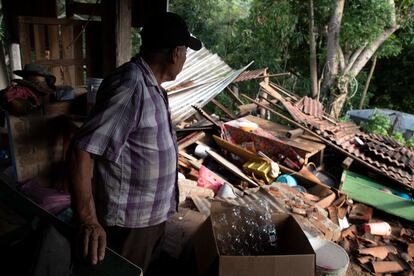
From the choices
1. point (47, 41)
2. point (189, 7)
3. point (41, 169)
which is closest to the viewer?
point (41, 169)

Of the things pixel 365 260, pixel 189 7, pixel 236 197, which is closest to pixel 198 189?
pixel 236 197

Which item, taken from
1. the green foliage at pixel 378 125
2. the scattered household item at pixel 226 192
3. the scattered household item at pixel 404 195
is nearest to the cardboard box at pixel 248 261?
the scattered household item at pixel 226 192

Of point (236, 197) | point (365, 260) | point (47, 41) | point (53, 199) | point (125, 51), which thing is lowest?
point (365, 260)

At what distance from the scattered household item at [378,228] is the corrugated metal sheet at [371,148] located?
0.82m

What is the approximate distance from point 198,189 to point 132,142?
7.72 ft

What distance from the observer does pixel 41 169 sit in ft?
8.48

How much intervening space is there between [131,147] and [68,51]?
344 cm

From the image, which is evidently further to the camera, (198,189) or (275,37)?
(275,37)

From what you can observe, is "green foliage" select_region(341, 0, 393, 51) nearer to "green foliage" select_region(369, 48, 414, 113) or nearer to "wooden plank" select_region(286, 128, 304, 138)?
"green foliage" select_region(369, 48, 414, 113)

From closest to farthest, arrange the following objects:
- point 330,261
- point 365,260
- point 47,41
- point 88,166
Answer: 1. point 88,166
2. point 330,261
3. point 365,260
4. point 47,41

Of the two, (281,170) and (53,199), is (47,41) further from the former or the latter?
(281,170)

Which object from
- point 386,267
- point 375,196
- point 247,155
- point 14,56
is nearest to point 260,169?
point 247,155

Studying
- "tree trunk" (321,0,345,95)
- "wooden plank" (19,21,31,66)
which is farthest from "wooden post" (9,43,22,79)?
"tree trunk" (321,0,345,95)

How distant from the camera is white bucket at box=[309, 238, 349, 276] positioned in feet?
7.28
